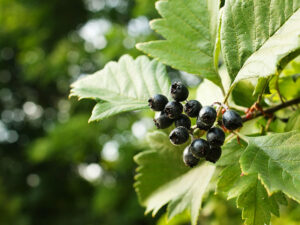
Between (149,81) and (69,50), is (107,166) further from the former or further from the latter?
(149,81)

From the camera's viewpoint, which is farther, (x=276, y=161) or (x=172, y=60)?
(x=172, y=60)

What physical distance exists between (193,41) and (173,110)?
0.21 m

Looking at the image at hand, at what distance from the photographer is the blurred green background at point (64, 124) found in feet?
21.0

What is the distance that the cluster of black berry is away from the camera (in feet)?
2.36

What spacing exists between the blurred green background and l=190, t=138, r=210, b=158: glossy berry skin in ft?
1.59

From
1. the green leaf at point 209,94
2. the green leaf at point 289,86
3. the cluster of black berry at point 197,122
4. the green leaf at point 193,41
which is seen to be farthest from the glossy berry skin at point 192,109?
the green leaf at point 289,86

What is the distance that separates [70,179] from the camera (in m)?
11.9

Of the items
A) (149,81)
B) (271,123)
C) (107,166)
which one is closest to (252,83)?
(271,123)

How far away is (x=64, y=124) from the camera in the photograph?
7.00 m

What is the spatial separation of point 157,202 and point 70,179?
11349 mm

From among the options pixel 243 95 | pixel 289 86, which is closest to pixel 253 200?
pixel 243 95

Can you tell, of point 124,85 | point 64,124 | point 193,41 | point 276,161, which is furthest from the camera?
point 64,124

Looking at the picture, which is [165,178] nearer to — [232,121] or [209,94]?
[209,94]

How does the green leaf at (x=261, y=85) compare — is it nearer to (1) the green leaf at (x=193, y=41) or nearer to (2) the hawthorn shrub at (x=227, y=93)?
(2) the hawthorn shrub at (x=227, y=93)
